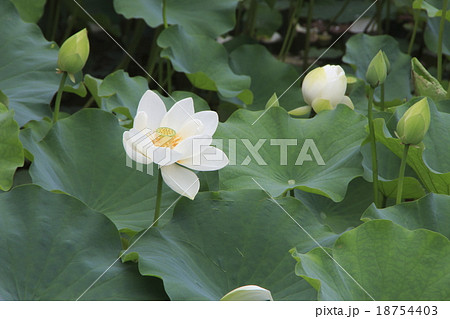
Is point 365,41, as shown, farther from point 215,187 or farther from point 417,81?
point 215,187

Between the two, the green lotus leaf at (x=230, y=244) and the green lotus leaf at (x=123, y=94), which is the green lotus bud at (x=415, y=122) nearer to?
the green lotus leaf at (x=230, y=244)

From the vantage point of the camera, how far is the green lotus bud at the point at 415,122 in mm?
988

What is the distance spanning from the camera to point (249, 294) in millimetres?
820

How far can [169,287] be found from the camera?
88cm

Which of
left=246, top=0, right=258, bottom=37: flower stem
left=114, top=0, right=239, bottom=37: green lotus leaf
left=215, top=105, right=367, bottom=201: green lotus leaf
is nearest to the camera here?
left=215, top=105, right=367, bottom=201: green lotus leaf

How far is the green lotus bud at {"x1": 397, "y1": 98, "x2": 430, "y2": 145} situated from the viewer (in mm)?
988

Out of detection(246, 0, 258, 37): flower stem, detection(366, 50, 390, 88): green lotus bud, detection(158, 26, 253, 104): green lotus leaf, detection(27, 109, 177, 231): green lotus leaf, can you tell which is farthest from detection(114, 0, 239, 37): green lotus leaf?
detection(366, 50, 390, 88): green lotus bud

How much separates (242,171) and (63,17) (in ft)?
6.98

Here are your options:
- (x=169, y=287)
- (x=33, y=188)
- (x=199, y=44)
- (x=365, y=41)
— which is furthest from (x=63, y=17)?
(x=169, y=287)

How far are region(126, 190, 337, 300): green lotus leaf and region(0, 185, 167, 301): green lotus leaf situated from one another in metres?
0.05

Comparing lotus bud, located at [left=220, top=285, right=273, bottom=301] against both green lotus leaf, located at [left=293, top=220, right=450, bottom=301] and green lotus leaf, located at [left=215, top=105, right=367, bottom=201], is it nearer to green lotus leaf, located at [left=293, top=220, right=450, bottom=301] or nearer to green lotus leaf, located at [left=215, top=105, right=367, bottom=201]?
green lotus leaf, located at [left=293, top=220, right=450, bottom=301]

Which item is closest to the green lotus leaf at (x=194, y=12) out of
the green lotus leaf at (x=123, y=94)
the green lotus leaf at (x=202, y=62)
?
the green lotus leaf at (x=202, y=62)

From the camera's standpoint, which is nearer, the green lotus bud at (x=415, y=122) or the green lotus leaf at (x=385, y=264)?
the green lotus leaf at (x=385, y=264)

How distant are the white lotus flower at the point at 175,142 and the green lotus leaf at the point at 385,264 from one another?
0.22 meters
